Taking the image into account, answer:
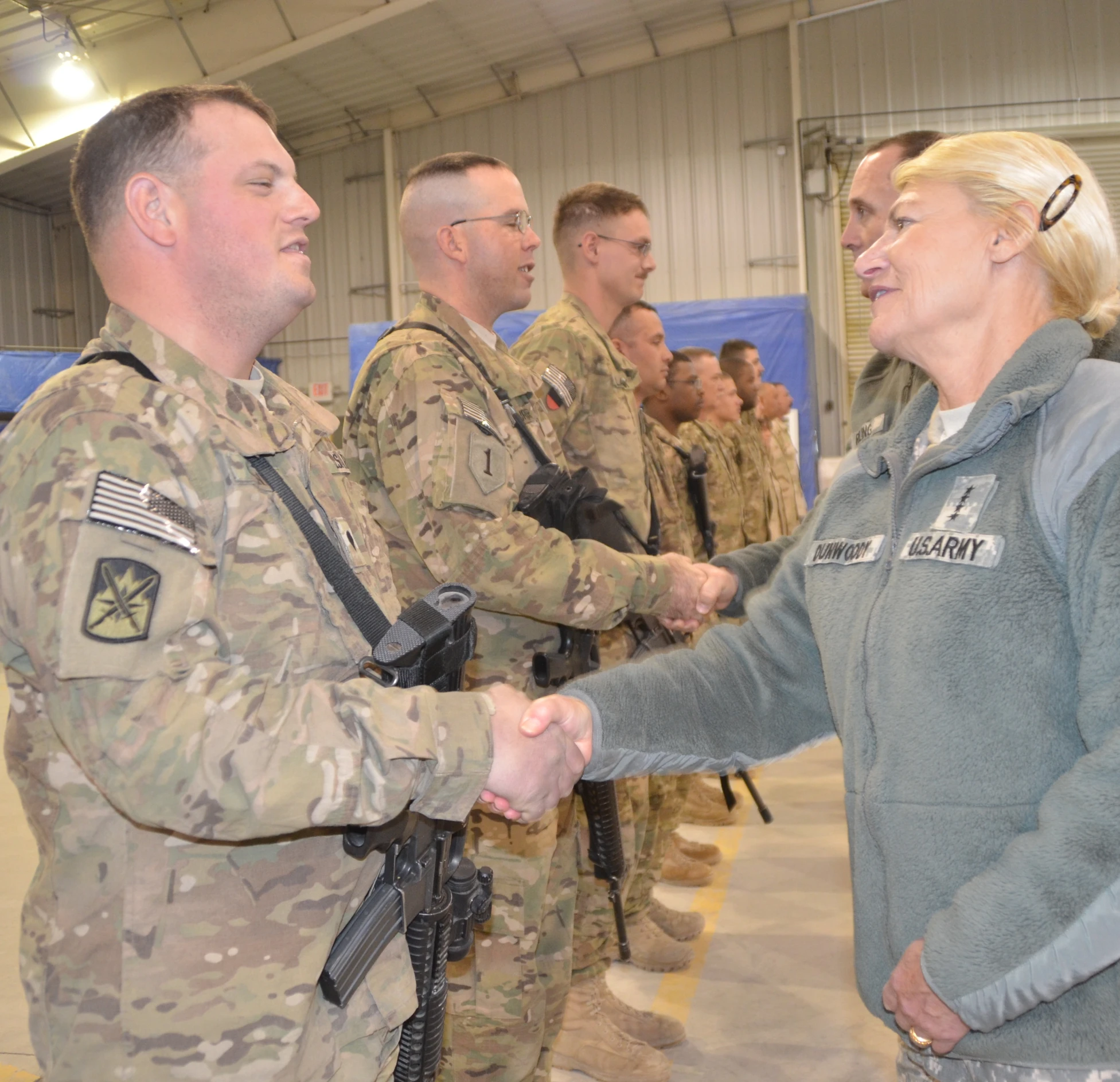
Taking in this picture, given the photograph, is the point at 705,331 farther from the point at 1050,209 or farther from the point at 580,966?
the point at 1050,209

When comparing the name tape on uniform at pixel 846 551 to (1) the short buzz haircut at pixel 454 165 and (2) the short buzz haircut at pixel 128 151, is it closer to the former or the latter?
(2) the short buzz haircut at pixel 128 151

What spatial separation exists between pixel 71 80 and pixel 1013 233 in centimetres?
1295

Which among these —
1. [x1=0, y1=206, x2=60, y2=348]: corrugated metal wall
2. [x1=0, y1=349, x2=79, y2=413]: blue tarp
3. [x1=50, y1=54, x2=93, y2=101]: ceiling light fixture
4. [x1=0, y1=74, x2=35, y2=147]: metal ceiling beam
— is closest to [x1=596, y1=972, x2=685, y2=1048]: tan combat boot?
[x1=0, y1=349, x2=79, y2=413]: blue tarp

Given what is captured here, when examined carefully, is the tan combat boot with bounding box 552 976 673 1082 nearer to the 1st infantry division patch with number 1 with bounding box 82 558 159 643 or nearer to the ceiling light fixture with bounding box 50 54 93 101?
the 1st infantry division patch with number 1 with bounding box 82 558 159 643

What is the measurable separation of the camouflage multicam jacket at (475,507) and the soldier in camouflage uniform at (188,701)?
0.76m

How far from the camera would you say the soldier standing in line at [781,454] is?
878 cm

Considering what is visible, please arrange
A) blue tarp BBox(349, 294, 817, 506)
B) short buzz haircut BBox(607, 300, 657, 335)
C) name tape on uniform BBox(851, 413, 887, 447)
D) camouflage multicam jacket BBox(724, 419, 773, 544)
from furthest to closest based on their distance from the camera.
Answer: blue tarp BBox(349, 294, 817, 506) → camouflage multicam jacket BBox(724, 419, 773, 544) → short buzz haircut BBox(607, 300, 657, 335) → name tape on uniform BBox(851, 413, 887, 447)

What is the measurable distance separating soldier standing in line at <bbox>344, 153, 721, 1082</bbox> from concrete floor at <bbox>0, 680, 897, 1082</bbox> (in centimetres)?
64

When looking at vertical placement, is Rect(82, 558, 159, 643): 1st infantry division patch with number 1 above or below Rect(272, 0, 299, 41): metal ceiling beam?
below

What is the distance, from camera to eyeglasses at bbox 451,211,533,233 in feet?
10.0

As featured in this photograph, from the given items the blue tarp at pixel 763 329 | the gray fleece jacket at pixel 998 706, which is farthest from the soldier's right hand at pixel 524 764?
the blue tarp at pixel 763 329

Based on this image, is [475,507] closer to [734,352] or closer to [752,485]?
[752,485]

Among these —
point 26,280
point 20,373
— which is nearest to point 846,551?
point 20,373

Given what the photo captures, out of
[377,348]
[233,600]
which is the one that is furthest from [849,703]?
[377,348]
